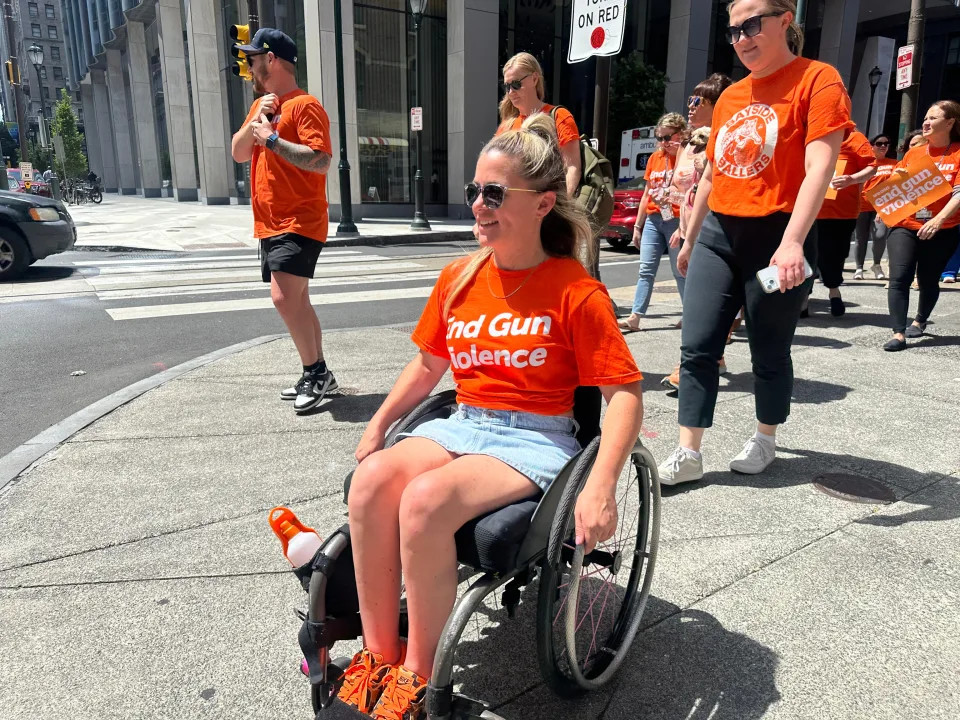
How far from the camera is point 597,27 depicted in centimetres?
666

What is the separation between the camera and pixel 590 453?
1.80 m

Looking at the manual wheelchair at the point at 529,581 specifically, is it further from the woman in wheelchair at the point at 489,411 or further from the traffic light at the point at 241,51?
the traffic light at the point at 241,51

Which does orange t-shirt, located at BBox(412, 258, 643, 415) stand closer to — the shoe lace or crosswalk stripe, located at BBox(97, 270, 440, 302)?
the shoe lace

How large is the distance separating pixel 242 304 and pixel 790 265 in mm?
6783

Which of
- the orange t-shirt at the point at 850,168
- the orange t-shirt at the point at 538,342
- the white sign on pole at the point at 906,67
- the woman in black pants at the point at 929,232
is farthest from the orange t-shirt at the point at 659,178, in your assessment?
the white sign on pole at the point at 906,67

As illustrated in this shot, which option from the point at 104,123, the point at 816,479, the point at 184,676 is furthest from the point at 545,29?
the point at 104,123

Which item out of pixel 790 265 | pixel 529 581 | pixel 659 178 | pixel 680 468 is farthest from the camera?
pixel 659 178

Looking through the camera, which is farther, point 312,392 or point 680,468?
point 312,392

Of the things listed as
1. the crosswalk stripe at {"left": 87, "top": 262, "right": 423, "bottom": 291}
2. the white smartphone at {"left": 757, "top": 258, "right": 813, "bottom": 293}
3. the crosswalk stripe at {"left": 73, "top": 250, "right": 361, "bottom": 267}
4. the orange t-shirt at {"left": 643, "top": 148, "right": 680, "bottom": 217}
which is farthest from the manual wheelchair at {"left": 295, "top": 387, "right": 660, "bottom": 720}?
the crosswalk stripe at {"left": 73, "top": 250, "right": 361, "bottom": 267}

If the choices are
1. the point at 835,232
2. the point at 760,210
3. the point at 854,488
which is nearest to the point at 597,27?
the point at 835,232

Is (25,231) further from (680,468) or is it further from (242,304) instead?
(680,468)

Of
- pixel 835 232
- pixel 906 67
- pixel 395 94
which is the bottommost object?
pixel 835 232

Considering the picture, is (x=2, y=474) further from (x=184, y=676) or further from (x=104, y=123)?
(x=104, y=123)

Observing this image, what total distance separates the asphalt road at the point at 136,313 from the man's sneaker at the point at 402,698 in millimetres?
3312
